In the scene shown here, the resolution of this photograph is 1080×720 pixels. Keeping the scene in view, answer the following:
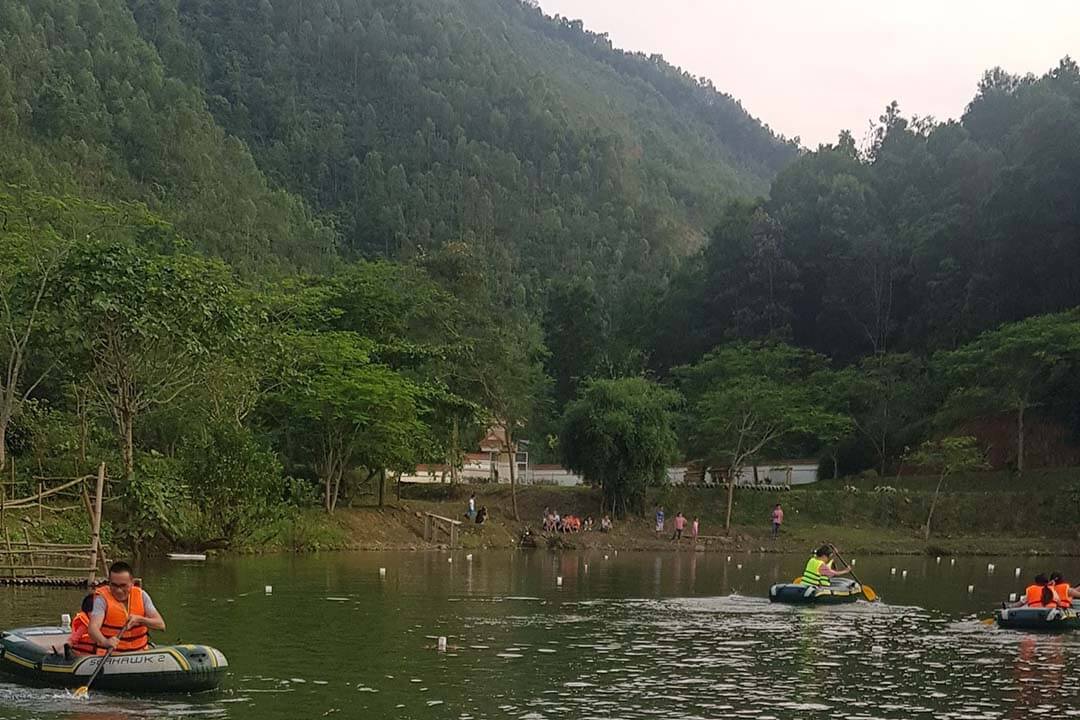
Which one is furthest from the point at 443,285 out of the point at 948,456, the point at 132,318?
the point at 132,318

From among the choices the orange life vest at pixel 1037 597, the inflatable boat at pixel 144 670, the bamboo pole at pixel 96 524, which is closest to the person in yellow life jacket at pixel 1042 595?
the orange life vest at pixel 1037 597

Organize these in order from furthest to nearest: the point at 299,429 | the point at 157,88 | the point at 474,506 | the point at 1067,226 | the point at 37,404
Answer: the point at 157,88, the point at 1067,226, the point at 474,506, the point at 299,429, the point at 37,404

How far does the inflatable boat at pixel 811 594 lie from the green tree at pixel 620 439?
30234 mm

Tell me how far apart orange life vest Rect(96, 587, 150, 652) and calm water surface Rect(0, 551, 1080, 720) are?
35.3 inches

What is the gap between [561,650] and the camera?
78.9ft

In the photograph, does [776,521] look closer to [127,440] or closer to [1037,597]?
[1037,597]

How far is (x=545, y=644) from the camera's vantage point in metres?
24.8

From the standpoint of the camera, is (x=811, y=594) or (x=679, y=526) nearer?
(x=811, y=594)

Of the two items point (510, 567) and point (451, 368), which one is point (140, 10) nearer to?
point (451, 368)

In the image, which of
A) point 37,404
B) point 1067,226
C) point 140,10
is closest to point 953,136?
point 1067,226

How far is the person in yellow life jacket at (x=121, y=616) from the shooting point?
18703 mm

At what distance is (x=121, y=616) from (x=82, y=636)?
71 centimetres

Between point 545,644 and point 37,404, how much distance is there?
2684 centimetres

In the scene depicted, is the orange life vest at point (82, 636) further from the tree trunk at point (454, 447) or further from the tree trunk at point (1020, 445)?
the tree trunk at point (1020, 445)
